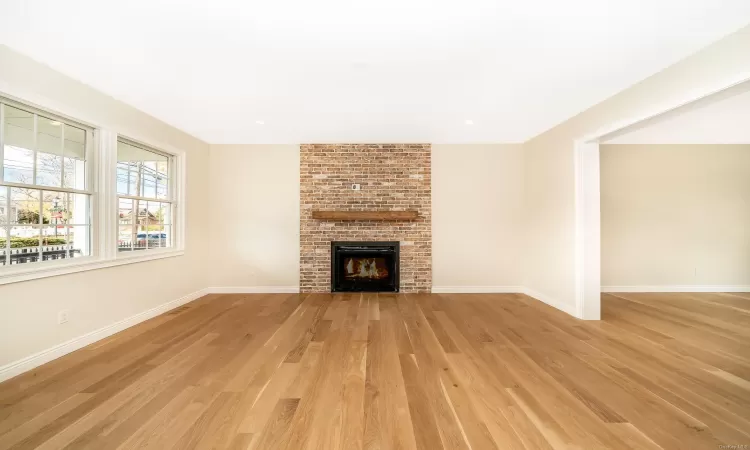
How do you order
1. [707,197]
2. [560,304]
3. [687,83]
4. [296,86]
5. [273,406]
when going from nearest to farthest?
[273,406], [687,83], [296,86], [560,304], [707,197]

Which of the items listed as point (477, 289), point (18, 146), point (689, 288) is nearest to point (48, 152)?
point (18, 146)

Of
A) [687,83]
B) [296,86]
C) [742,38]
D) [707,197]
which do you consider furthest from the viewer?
[707,197]

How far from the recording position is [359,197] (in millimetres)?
5062

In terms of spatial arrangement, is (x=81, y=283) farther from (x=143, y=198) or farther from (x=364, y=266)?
(x=364, y=266)

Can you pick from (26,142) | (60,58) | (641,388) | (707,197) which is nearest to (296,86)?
(60,58)

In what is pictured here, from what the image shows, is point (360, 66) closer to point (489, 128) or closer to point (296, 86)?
point (296, 86)

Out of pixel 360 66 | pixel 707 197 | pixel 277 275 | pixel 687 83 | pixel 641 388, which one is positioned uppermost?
pixel 360 66

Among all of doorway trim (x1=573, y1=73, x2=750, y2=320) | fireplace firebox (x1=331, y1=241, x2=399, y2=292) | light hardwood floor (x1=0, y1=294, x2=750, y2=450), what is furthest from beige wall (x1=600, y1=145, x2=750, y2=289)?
fireplace firebox (x1=331, y1=241, x2=399, y2=292)

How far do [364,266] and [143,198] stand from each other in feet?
10.5

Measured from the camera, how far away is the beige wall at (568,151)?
2184mm

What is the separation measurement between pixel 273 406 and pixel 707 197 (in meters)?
6.96

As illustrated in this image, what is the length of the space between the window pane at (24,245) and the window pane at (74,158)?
0.54m

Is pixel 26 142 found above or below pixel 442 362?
above

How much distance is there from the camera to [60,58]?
247cm
